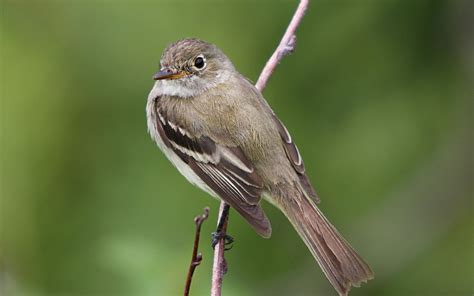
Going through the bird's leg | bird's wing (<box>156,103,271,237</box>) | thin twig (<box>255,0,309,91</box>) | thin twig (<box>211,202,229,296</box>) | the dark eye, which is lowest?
thin twig (<box>211,202,229,296</box>)

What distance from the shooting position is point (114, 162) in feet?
19.2

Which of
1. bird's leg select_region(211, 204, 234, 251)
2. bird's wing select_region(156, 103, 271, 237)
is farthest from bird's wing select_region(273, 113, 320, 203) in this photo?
bird's leg select_region(211, 204, 234, 251)

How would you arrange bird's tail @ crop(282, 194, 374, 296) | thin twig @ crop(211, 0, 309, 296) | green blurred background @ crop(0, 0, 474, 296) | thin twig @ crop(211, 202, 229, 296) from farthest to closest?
green blurred background @ crop(0, 0, 474, 296), bird's tail @ crop(282, 194, 374, 296), thin twig @ crop(211, 0, 309, 296), thin twig @ crop(211, 202, 229, 296)

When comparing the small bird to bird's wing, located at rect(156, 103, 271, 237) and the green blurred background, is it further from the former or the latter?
the green blurred background

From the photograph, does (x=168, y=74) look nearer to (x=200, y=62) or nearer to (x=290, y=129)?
(x=200, y=62)

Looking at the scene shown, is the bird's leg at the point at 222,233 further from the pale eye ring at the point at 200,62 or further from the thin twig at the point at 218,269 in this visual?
the pale eye ring at the point at 200,62

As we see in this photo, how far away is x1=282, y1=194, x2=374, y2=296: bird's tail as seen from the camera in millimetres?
4457

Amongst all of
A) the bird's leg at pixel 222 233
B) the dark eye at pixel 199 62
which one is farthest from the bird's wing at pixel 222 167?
the dark eye at pixel 199 62

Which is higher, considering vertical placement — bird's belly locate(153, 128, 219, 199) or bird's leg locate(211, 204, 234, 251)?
bird's belly locate(153, 128, 219, 199)

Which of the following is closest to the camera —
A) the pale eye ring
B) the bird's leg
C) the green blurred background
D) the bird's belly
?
the bird's leg

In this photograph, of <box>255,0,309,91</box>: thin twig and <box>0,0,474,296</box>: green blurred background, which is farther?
<box>0,0,474,296</box>: green blurred background

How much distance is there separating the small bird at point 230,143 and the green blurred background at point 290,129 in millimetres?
666

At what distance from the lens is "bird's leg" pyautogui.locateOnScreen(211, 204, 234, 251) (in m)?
4.67

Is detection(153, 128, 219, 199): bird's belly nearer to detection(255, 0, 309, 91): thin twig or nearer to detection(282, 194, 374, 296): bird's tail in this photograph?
detection(282, 194, 374, 296): bird's tail
